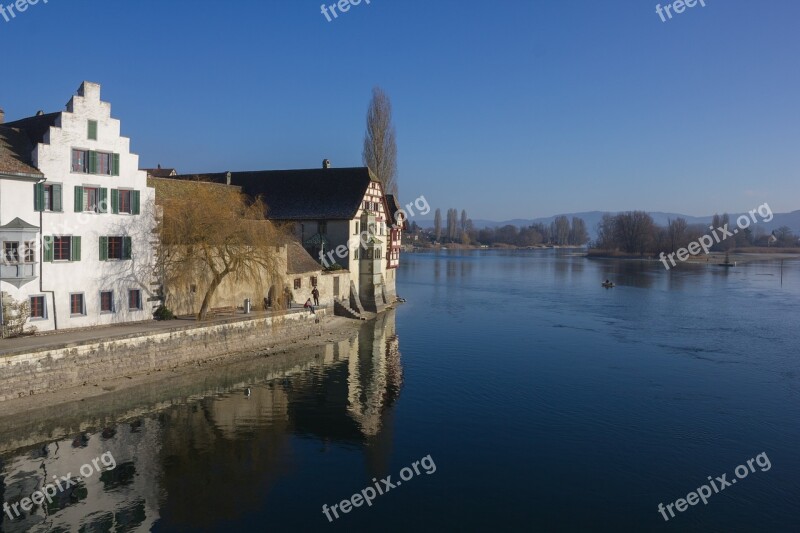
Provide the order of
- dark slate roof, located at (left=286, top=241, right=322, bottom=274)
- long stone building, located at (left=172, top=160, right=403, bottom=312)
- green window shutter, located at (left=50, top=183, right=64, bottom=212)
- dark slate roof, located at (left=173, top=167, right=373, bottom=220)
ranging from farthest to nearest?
dark slate roof, located at (left=173, top=167, right=373, bottom=220)
long stone building, located at (left=172, top=160, right=403, bottom=312)
dark slate roof, located at (left=286, top=241, right=322, bottom=274)
green window shutter, located at (left=50, top=183, right=64, bottom=212)

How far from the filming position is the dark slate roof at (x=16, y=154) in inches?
957

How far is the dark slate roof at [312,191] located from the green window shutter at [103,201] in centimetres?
1907

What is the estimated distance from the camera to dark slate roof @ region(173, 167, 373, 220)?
47781 millimetres

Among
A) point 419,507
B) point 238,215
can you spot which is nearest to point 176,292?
point 238,215

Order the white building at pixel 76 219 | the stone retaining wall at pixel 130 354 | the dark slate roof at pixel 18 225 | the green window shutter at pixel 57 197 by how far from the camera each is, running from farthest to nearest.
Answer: the green window shutter at pixel 57 197, the white building at pixel 76 219, the dark slate roof at pixel 18 225, the stone retaining wall at pixel 130 354

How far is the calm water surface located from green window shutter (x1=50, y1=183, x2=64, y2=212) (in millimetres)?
9149

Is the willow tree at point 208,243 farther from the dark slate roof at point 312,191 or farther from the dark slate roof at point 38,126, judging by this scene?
the dark slate roof at point 312,191

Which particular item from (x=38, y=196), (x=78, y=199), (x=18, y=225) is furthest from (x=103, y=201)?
(x=18, y=225)

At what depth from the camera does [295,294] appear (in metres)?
39.2

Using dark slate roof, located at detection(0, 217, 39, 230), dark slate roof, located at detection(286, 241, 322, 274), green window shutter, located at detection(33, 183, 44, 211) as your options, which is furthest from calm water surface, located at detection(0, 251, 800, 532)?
green window shutter, located at detection(33, 183, 44, 211)

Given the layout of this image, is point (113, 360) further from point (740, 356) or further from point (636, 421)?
point (740, 356)

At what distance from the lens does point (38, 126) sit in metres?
27.5

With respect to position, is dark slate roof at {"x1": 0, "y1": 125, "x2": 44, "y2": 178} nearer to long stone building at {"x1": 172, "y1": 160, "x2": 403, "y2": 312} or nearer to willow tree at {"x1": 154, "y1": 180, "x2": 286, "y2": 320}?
willow tree at {"x1": 154, "y1": 180, "x2": 286, "y2": 320}

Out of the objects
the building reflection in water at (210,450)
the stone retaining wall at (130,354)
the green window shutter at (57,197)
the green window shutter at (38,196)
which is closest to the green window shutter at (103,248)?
the green window shutter at (57,197)
